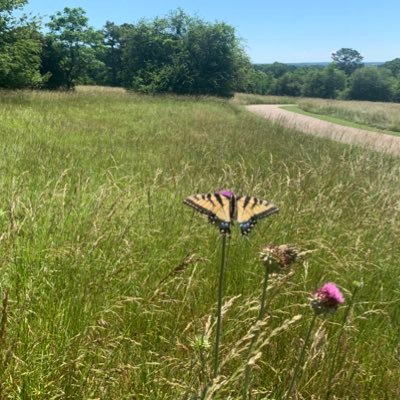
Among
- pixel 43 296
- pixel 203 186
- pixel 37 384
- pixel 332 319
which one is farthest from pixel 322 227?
pixel 37 384

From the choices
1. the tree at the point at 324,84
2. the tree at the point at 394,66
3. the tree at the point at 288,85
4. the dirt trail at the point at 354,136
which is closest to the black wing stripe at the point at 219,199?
the dirt trail at the point at 354,136

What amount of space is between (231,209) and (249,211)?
8 cm

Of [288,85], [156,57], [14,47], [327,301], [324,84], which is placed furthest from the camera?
[288,85]

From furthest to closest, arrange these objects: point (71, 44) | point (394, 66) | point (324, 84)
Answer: point (394, 66) < point (324, 84) < point (71, 44)

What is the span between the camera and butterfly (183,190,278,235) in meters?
1.20

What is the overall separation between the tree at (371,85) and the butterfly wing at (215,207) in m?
85.4

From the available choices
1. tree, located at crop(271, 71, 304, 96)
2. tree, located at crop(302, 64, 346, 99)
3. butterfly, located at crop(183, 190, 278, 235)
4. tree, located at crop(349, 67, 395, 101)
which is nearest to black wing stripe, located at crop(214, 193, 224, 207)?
butterfly, located at crop(183, 190, 278, 235)

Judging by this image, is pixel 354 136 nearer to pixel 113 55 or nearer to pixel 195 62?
pixel 195 62

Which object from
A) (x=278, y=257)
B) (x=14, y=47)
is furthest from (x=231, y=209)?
(x=14, y=47)

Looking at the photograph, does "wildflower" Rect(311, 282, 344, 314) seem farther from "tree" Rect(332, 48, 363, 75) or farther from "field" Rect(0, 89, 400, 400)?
"tree" Rect(332, 48, 363, 75)

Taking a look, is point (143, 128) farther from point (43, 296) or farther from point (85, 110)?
point (43, 296)

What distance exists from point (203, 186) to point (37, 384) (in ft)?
9.38

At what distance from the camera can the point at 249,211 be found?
1.27m

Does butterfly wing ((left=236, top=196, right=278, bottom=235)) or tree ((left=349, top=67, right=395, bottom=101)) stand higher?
tree ((left=349, top=67, right=395, bottom=101))
